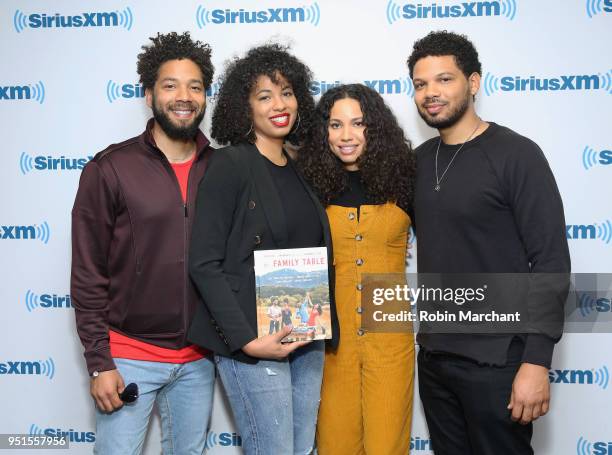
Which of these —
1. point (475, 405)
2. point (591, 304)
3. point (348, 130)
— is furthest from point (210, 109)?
point (591, 304)

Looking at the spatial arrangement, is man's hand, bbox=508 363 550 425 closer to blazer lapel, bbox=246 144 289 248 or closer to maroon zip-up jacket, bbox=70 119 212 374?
blazer lapel, bbox=246 144 289 248

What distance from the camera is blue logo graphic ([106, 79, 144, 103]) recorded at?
2.56 metres

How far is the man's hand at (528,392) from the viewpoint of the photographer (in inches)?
68.6

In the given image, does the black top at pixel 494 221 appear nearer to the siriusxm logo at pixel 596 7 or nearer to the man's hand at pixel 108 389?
the siriusxm logo at pixel 596 7

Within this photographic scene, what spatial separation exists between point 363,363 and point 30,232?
1.75 metres

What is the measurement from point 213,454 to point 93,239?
4.64 ft

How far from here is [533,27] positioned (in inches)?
95.9

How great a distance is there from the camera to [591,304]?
2473 millimetres

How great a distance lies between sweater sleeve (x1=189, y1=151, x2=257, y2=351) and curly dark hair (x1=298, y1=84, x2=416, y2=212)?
1.32 ft

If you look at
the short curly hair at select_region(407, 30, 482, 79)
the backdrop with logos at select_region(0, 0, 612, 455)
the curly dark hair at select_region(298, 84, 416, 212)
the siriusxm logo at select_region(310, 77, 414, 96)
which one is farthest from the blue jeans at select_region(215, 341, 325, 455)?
the siriusxm logo at select_region(310, 77, 414, 96)

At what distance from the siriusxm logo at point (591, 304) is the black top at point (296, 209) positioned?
1.37 m

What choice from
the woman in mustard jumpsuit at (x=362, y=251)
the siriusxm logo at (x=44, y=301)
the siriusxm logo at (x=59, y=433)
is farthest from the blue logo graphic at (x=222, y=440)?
the siriusxm logo at (x=44, y=301)

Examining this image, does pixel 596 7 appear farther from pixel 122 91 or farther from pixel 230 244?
pixel 122 91
